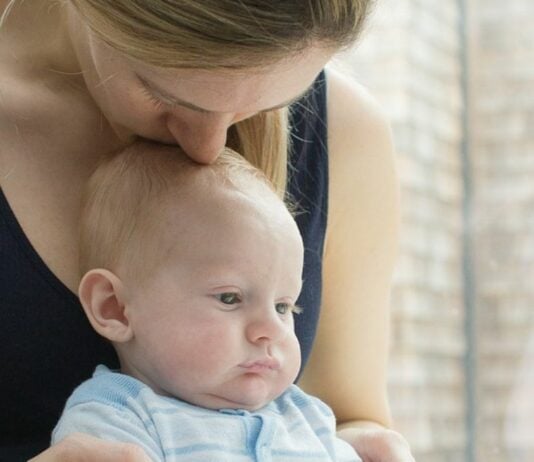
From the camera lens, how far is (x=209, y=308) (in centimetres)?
127

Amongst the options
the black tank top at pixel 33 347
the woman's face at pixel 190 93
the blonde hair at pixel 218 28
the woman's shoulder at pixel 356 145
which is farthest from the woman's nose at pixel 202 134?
the woman's shoulder at pixel 356 145

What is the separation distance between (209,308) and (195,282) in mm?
31

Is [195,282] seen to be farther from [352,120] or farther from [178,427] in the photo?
[352,120]

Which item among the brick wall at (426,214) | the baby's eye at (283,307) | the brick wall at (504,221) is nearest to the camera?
the baby's eye at (283,307)

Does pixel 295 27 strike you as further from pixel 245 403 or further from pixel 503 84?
pixel 503 84

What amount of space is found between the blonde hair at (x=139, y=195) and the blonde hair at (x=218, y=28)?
0.16 meters

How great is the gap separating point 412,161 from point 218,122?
5.02ft

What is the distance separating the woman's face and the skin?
0.24ft

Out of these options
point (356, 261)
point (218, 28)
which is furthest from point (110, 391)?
point (356, 261)

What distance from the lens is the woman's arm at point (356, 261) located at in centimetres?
166

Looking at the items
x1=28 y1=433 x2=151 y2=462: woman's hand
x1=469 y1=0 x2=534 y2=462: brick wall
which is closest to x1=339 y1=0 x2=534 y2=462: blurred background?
x1=469 y1=0 x2=534 y2=462: brick wall

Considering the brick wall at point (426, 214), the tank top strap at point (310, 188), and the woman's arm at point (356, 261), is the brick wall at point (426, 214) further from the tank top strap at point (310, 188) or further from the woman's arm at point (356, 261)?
the tank top strap at point (310, 188)

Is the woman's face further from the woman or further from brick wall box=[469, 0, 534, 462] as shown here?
brick wall box=[469, 0, 534, 462]

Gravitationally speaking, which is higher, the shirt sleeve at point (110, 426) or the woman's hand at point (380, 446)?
the shirt sleeve at point (110, 426)
